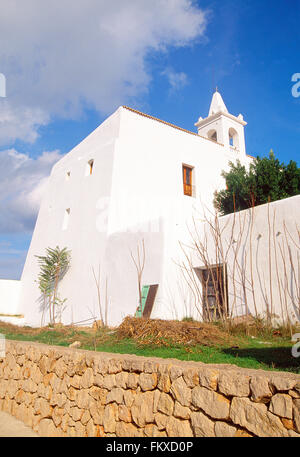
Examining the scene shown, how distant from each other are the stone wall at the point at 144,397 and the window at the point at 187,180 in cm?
943

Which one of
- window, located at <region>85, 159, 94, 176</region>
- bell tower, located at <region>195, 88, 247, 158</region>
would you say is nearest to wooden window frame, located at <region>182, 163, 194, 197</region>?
bell tower, located at <region>195, 88, 247, 158</region>

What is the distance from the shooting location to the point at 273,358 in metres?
3.64

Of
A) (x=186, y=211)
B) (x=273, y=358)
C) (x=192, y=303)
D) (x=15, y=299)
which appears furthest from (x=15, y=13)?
(x=15, y=299)

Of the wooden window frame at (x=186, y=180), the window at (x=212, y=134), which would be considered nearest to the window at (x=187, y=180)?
the wooden window frame at (x=186, y=180)

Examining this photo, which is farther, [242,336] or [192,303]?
[192,303]

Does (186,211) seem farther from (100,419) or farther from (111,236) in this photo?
(100,419)

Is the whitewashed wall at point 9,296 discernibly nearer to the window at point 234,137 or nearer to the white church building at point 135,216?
the white church building at point 135,216

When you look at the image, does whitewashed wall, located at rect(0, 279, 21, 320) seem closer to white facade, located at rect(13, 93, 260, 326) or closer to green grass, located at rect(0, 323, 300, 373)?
white facade, located at rect(13, 93, 260, 326)

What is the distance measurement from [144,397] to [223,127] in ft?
48.6

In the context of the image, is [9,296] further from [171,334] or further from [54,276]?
[171,334]

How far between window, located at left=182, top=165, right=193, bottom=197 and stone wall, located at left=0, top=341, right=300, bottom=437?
9.43m

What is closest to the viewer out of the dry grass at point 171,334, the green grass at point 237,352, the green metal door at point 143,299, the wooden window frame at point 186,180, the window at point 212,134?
the green grass at point 237,352

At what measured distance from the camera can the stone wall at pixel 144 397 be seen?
78.7 inches
